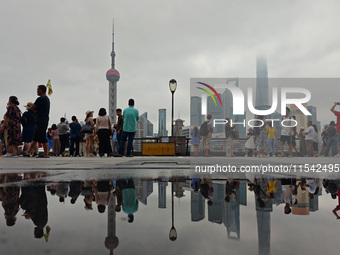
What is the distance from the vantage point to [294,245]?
0.80 meters

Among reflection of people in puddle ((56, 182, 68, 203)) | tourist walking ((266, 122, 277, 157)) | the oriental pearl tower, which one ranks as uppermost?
the oriental pearl tower

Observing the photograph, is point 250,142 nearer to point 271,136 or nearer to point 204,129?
point 271,136

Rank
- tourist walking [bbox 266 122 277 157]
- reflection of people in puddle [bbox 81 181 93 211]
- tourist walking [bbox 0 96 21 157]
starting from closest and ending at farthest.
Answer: reflection of people in puddle [bbox 81 181 93 211] < tourist walking [bbox 0 96 21 157] < tourist walking [bbox 266 122 277 157]

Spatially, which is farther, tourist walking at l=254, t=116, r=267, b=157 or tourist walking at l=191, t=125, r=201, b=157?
tourist walking at l=191, t=125, r=201, b=157

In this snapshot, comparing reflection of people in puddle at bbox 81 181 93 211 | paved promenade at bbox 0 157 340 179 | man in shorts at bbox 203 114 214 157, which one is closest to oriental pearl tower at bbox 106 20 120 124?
man in shorts at bbox 203 114 214 157

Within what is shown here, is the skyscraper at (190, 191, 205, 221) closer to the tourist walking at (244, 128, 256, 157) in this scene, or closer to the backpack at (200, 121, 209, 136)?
the backpack at (200, 121, 209, 136)

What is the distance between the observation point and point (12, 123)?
7547 mm

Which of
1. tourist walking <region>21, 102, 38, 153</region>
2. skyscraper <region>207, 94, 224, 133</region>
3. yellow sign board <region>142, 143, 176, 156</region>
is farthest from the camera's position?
skyscraper <region>207, 94, 224, 133</region>

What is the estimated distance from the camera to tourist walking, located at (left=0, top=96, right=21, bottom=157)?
7.51m

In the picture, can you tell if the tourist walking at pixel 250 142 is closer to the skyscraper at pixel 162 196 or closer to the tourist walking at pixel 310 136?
the tourist walking at pixel 310 136

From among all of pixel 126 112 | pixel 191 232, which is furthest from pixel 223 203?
pixel 126 112

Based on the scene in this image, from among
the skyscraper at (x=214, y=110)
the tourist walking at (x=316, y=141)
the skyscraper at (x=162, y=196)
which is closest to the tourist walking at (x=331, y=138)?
the tourist walking at (x=316, y=141)

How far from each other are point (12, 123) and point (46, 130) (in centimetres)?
86

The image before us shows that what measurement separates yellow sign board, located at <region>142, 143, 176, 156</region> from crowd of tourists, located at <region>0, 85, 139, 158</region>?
239 cm
